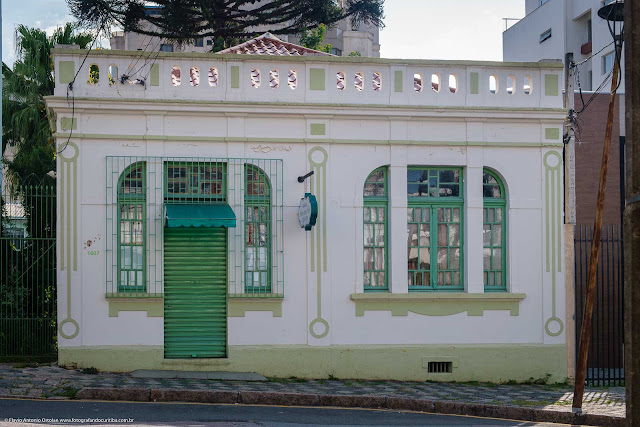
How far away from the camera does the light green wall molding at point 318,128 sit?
14750mm

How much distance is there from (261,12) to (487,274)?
1427 cm

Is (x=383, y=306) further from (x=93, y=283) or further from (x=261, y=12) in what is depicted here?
(x=261, y=12)

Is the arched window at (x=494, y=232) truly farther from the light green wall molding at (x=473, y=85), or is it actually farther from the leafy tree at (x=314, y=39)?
the leafy tree at (x=314, y=39)

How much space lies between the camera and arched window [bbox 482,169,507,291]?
1536 centimetres

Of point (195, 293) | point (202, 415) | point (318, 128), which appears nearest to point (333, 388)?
point (195, 293)

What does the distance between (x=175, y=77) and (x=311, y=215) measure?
352cm

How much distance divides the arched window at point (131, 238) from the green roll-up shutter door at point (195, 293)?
0.43m

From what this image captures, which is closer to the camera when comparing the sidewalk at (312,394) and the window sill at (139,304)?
the sidewalk at (312,394)

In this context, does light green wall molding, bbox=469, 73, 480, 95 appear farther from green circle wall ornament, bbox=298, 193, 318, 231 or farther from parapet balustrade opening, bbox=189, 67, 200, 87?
parapet balustrade opening, bbox=189, 67, 200, 87

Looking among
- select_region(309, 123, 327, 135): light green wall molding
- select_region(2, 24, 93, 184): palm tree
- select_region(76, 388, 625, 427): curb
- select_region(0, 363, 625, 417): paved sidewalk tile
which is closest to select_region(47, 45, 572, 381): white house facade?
select_region(309, 123, 327, 135): light green wall molding

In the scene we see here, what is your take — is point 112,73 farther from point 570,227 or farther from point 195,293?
point 570,227

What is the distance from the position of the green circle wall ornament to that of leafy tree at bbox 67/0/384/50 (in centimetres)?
1004

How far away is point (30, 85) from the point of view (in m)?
23.4

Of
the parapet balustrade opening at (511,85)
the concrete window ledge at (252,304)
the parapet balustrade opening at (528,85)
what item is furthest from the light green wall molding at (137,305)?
the parapet balustrade opening at (528,85)
